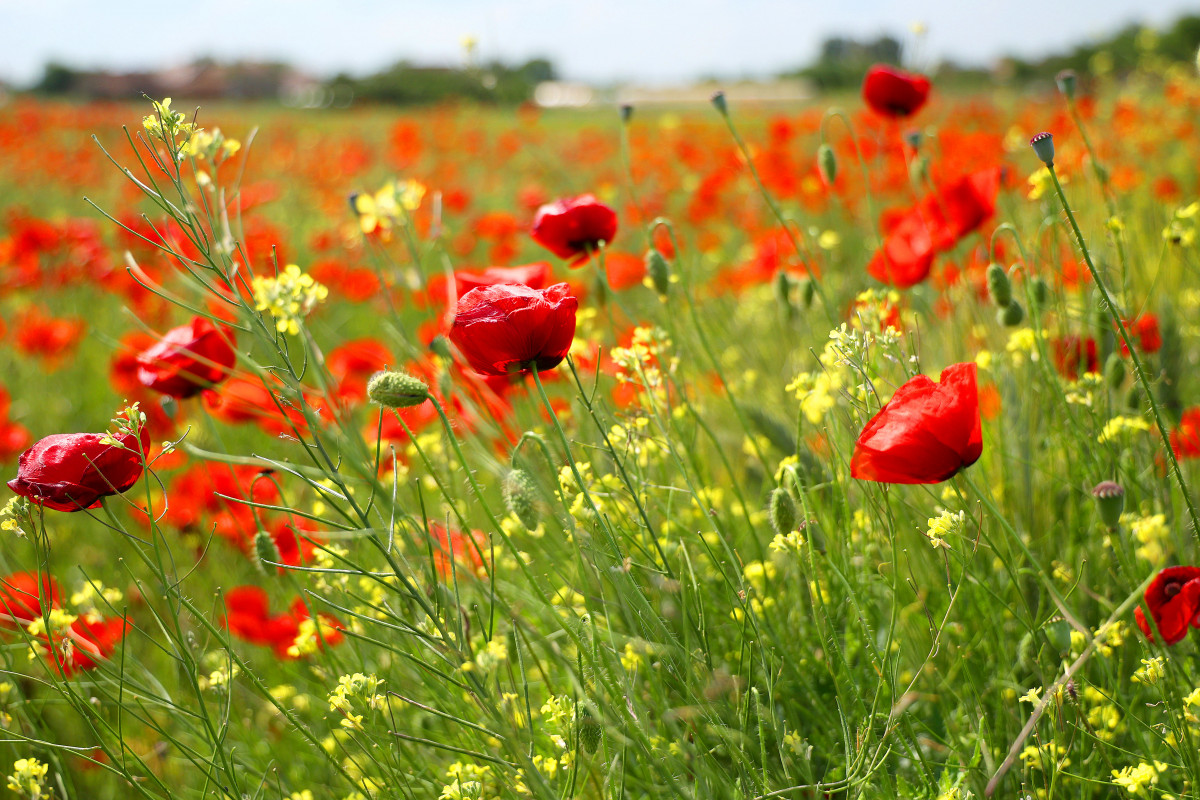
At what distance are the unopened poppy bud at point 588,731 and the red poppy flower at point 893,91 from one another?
167 cm

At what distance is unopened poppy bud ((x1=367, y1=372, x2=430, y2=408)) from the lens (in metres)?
0.90

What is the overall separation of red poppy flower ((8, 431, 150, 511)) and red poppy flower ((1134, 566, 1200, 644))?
127cm

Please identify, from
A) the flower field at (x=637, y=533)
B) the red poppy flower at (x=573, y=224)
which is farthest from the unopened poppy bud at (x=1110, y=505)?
the red poppy flower at (x=573, y=224)

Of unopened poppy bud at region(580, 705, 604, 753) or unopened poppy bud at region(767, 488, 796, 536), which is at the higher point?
unopened poppy bud at region(767, 488, 796, 536)

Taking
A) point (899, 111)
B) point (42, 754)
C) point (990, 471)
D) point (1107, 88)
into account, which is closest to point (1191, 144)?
point (1107, 88)

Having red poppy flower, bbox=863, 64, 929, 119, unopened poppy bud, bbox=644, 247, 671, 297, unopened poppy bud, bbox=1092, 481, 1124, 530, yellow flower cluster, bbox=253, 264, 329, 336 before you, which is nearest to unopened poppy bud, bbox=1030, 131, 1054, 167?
unopened poppy bud, bbox=1092, 481, 1124, 530

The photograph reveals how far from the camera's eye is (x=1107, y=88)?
18.5 ft

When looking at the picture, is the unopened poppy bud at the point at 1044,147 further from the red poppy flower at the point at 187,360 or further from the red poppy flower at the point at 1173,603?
the red poppy flower at the point at 187,360

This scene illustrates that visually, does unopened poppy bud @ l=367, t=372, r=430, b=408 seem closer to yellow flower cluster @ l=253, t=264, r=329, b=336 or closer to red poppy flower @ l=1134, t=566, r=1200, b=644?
yellow flower cluster @ l=253, t=264, r=329, b=336

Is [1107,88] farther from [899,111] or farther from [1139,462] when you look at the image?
[1139,462]

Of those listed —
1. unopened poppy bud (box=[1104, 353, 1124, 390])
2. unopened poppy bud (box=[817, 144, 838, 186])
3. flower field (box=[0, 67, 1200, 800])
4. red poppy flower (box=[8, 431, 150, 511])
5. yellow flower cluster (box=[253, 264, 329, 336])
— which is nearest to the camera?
yellow flower cluster (box=[253, 264, 329, 336])

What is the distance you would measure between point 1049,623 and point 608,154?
5.91m

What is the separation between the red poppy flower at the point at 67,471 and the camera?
3.51 ft

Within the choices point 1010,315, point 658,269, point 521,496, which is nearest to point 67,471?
point 521,496
